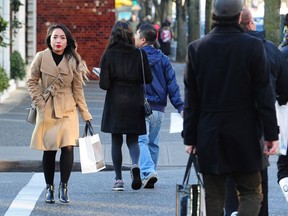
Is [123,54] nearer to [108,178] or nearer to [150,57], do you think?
[150,57]

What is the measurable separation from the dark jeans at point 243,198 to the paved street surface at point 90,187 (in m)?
2.65

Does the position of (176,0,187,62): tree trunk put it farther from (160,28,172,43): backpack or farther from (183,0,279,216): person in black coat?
(183,0,279,216): person in black coat

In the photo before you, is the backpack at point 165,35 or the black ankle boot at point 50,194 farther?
the backpack at point 165,35

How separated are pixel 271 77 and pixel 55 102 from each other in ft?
9.17

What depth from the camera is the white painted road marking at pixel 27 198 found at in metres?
9.24

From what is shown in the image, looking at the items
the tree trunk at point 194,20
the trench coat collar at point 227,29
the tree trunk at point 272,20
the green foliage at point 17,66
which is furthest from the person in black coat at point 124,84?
the tree trunk at point 194,20

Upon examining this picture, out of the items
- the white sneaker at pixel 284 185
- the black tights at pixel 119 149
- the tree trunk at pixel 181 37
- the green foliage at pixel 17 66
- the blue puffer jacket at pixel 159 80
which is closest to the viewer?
the white sneaker at pixel 284 185

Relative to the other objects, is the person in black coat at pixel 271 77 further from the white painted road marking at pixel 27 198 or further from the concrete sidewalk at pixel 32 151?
the concrete sidewalk at pixel 32 151

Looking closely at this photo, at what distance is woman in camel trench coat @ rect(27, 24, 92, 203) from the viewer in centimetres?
953

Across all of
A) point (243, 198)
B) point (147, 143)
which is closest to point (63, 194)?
point (147, 143)

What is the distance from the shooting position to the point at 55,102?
9.53m

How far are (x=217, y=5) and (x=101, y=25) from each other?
2224 cm

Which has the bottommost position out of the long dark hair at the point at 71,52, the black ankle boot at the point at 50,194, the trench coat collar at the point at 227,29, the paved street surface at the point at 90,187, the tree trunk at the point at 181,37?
the tree trunk at the point at 181,37

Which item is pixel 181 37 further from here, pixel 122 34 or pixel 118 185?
pixel 122 34
